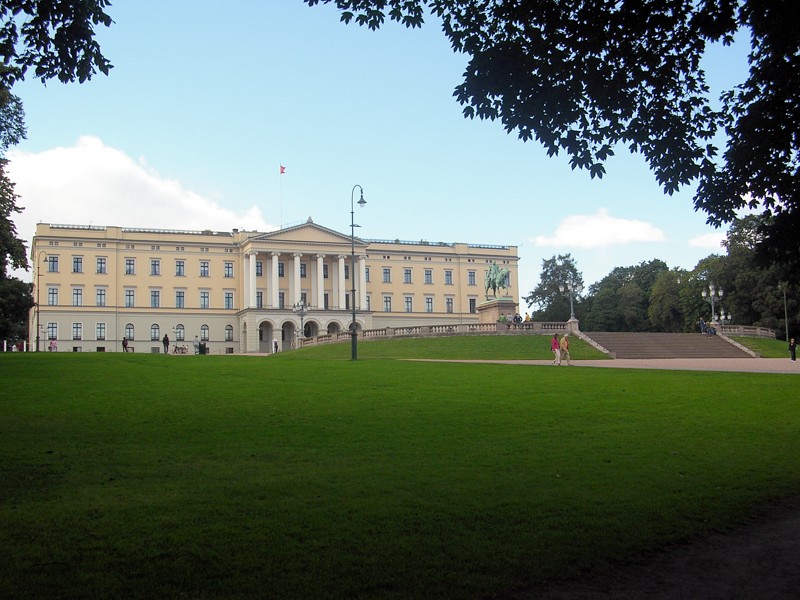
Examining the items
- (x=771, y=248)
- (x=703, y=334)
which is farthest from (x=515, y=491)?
(x=703, y=334)

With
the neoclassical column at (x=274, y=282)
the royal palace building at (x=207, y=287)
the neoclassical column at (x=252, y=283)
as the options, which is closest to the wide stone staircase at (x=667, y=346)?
the royal palace building at (x=207, y=287)

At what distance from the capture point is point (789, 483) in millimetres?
10562

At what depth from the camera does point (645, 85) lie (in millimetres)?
11719

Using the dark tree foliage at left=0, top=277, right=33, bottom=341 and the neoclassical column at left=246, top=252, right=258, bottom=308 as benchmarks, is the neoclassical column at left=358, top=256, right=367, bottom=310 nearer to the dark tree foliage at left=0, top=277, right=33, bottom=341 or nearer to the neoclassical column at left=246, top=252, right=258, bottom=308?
the neoclassical column at left=246, top=252, right=258, bottom=308

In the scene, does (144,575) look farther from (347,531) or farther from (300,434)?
(300,434)

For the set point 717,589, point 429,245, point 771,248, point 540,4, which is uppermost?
point 429,245

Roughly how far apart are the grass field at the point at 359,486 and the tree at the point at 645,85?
4420 mm

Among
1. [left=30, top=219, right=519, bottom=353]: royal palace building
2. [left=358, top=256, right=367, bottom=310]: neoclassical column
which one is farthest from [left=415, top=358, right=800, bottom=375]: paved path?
[left=358, top=256, right=367, bottom=310]: neoclassical column

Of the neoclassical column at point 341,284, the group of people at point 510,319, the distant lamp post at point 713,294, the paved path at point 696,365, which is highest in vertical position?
the neoclassical column at point 341,284

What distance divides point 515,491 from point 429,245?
347ft

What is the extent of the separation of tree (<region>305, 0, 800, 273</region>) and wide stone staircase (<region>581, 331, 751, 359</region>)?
42671mm

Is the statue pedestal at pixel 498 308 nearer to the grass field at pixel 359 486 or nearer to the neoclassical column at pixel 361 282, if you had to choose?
the neoclassical column at pixel 361 282

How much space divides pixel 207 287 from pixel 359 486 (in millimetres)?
98668

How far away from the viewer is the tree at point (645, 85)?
35.0 ft
